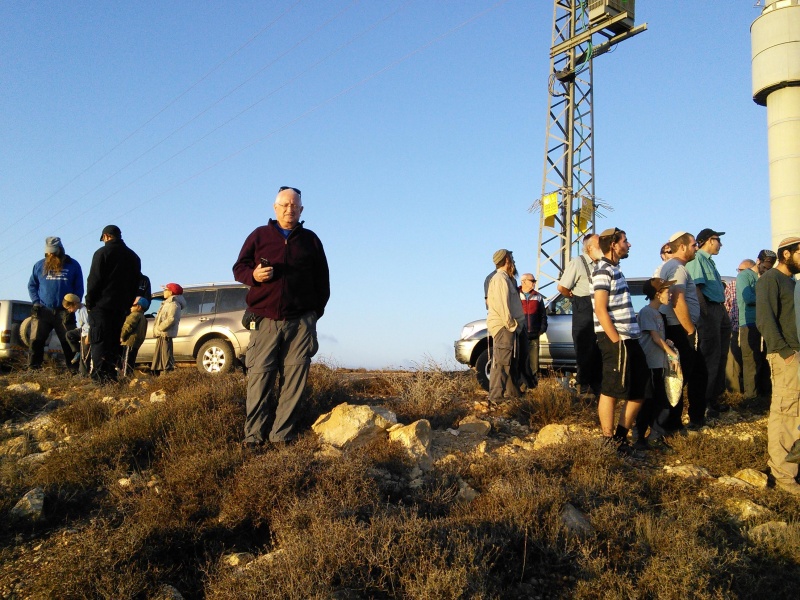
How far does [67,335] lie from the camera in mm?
9461

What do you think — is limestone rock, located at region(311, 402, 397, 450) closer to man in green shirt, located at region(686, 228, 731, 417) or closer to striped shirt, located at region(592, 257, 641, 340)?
striped shirt, located at region(592, 257, 641, 340)

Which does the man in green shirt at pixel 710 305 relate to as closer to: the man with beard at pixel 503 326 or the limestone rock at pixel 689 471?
the man with beard at pixel 503 326

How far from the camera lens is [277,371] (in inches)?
214

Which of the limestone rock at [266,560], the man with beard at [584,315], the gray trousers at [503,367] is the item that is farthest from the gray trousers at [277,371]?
the man with beard at [584,315]

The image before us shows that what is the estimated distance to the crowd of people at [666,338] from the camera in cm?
541

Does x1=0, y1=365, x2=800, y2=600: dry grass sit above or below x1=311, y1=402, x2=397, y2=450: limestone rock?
below

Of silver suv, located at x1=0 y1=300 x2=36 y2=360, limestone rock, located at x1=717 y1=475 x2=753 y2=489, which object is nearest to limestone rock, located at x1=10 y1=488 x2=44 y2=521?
limestone rock, located at x1=717 y1=475 x2=753 y2=489

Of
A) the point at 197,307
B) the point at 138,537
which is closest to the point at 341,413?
the point at 138,537

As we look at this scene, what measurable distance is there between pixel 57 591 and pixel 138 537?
1.50 feet

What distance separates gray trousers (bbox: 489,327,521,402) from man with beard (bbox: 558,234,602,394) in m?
0.80

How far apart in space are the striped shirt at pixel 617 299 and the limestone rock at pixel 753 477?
129 centimetres

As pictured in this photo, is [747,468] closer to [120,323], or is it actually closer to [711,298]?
[711,298]

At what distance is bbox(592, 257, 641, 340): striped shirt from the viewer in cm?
572

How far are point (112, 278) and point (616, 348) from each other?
17.3 feet
